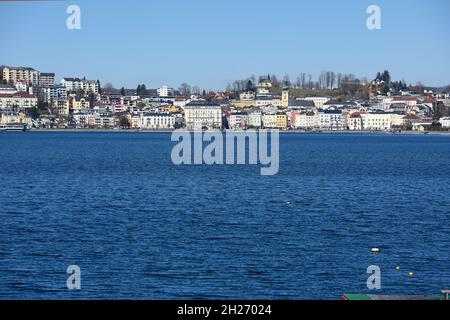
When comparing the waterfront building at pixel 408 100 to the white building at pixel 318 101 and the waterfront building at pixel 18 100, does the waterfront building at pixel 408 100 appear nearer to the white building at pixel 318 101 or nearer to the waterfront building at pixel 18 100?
the white building at pixel 318 101

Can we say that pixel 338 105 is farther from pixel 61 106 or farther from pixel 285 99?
pixel 61 106

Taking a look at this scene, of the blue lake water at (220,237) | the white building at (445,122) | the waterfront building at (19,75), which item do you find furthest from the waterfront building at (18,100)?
the blue lake water at (220,237)

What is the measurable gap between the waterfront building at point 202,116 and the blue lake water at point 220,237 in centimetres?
11173

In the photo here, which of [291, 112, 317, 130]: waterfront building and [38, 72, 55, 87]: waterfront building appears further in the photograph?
[38, 72, 55, 87]: waterfront building

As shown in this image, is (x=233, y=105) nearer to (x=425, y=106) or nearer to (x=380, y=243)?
(x=425, y=106)

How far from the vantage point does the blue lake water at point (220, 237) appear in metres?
13.1

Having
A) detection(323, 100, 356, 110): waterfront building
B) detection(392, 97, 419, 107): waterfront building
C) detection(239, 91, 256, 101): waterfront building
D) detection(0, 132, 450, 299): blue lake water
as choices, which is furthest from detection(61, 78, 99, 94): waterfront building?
detection(0, 132, 450, 299): blue lake water

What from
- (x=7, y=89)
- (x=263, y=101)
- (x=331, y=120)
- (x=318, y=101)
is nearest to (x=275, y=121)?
Result: (x=331, y=120)

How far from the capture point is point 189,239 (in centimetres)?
1800

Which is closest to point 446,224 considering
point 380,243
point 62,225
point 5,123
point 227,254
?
point 380,243

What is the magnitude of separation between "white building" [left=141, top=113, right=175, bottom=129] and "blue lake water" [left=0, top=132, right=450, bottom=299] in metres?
117

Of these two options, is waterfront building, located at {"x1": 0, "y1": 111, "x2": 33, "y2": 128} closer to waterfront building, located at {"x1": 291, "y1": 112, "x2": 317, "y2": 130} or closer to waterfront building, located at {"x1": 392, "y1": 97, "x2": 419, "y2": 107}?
waterfront building, located at {"x1": 291, "y1": 112, "x2": 317, "y2": 130}

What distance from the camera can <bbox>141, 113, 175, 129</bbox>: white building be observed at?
154 m
